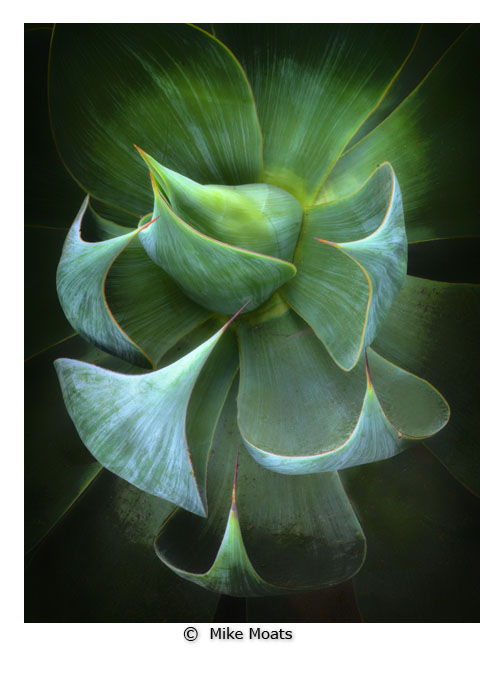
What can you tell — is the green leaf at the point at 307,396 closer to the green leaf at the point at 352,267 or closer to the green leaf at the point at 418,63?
the green leaf at the point at 352,267

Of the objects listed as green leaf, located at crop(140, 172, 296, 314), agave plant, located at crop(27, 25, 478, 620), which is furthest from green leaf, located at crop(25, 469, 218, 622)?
green leaf, located at crop(140, 172, 296, 314)

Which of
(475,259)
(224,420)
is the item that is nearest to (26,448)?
(224,420)

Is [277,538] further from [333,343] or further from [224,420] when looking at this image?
[333,343]

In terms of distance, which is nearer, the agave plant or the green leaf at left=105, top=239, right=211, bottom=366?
the agave plant

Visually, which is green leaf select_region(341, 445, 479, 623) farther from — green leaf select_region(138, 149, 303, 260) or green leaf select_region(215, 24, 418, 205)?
green leaf select_region(215, 24, 418, 205)

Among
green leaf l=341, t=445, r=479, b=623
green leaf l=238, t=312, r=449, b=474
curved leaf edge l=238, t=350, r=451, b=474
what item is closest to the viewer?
curved leaf edge l=238, t=350, r=451, b=474

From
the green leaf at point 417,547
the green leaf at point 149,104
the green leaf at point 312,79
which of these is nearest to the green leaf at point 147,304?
the green leaf at point 149,104

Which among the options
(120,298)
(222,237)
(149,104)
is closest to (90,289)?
(120,298)

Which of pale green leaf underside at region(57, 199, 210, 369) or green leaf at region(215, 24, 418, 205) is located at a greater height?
green leaf at region(215, 24, 418, 205)
